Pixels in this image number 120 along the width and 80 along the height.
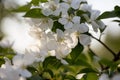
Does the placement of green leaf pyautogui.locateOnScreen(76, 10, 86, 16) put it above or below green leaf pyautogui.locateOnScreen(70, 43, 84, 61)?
above

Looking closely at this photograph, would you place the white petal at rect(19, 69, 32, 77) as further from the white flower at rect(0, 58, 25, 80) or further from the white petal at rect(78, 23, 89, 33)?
A: the white petal at rect(78, 23, 89, 33)

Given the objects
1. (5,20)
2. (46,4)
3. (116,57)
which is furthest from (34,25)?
(5,20)

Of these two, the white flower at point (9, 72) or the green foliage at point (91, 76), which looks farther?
the green foliage at point (91, 76)

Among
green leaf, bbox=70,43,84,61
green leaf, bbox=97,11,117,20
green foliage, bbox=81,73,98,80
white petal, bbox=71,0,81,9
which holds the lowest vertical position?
green foliage, bbox=81,73,98,80

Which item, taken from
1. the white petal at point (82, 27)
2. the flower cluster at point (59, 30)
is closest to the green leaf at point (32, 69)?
the flower cluster at point (59, 30)

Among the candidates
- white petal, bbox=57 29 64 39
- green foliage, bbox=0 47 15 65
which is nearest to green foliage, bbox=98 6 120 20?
white petal, bbox=57 29 64 39

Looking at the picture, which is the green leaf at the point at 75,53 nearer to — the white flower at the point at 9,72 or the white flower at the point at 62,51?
the white flower at the point at 62,51

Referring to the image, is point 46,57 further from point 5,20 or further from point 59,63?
point 5,20

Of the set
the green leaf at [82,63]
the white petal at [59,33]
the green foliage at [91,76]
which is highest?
the white petal at [59,33]

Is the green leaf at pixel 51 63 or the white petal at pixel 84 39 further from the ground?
the white petal at pixel 84 39
